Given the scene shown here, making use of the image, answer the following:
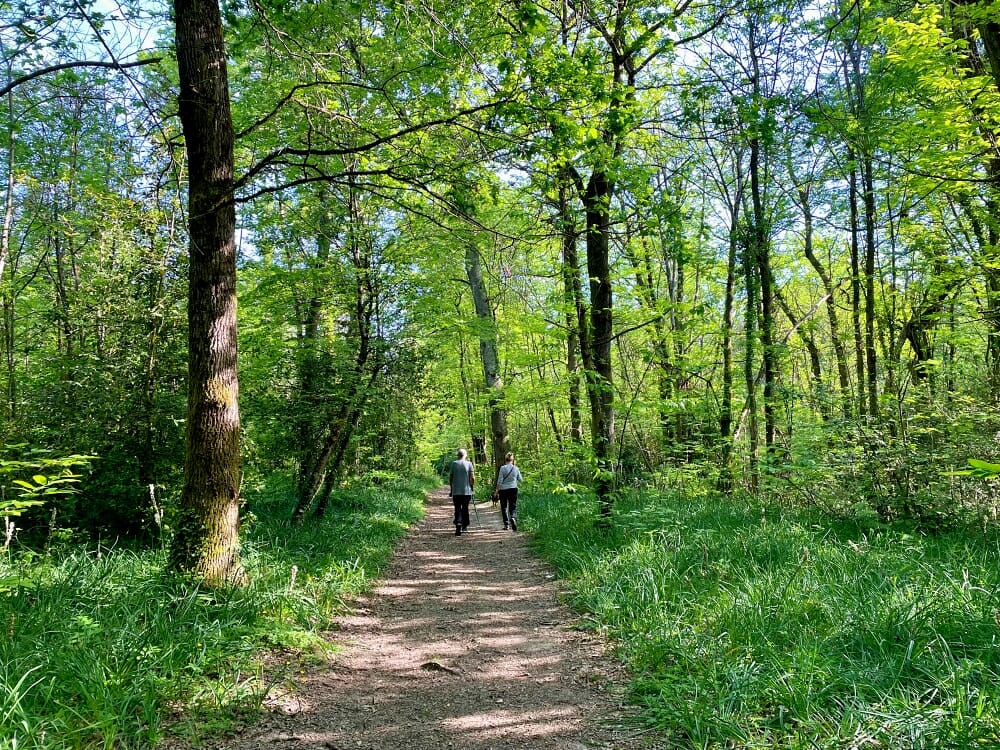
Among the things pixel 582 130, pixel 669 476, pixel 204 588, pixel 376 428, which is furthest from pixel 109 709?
pixel 669 476

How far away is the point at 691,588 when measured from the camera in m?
4.74

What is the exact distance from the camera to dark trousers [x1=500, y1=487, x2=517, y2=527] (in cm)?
1041

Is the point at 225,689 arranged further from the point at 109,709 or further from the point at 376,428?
the point at 376,428

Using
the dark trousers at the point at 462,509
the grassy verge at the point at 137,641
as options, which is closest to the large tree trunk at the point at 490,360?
the dark trousers at the point at 462,509

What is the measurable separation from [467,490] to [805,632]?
24.1 ft

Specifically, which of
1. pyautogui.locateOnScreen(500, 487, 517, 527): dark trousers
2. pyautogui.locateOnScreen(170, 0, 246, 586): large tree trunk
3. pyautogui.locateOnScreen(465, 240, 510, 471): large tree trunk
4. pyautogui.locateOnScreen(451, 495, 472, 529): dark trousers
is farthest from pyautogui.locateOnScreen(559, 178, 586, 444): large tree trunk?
pyautogui.locateOnScreen(170, 0, 246, 586): large tree trunk

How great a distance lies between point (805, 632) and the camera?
344cm

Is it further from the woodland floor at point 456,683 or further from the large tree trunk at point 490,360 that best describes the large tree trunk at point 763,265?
the woodland floor at point 456,683

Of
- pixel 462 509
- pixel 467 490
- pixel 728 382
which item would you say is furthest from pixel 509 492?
pixel 728 382

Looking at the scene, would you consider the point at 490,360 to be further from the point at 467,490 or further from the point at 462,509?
the point at 462,509

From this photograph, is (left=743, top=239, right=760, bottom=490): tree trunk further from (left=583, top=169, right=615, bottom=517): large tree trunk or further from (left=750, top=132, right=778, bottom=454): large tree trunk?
(left=583, top=169, right=615, bottom=517): large tree trunk

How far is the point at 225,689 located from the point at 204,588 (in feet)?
3.82

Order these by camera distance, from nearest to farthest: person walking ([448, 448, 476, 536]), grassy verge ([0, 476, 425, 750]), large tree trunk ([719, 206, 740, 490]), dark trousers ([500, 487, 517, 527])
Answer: grassy verge ([0, 476, 425, 750])
person walking ([448, 448, 476, 536])
large tree trunk ([719, 206, 740, 490])
dark trousers ([500, 487, 517, 527])

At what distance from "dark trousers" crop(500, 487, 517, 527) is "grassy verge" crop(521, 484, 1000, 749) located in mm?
4061
